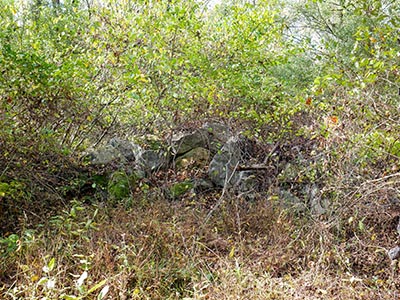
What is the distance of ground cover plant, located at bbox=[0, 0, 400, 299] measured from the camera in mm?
2783

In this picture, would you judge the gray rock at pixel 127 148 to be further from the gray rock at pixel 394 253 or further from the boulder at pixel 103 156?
the gray rock at pixel 394 253

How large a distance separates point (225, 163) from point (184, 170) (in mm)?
591

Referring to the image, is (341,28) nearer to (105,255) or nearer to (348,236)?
(348,236)

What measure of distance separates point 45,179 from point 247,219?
2229mm

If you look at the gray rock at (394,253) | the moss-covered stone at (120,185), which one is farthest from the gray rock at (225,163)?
the gray rock at (394,253)

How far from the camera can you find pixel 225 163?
501 cm

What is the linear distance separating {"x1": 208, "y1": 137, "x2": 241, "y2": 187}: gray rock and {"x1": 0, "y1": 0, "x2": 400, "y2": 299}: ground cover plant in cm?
23

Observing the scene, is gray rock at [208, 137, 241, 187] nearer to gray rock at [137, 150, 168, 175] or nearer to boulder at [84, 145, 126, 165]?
gray rock at [137, 150, 168, 175]

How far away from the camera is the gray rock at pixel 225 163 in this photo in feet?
16.0

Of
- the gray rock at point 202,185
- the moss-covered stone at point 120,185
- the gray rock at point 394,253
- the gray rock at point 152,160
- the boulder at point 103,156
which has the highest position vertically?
the boulder at point 103,156

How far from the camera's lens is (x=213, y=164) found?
16.4 ft

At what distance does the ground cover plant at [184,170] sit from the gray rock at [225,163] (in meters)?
0.23

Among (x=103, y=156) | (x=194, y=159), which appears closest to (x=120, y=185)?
(x=103, y=156)

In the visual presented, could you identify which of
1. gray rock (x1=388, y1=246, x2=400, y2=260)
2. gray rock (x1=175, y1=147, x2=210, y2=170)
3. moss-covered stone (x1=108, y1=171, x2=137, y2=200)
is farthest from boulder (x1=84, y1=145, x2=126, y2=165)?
gray rock (x1=388, y1=246, x2=400, y2=260)
